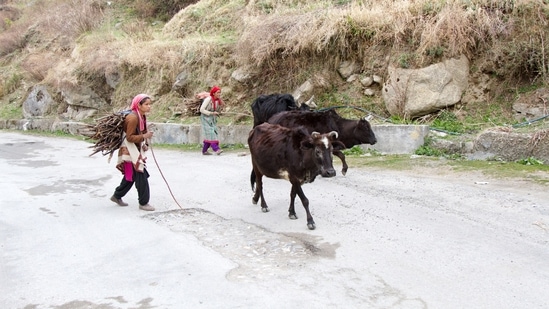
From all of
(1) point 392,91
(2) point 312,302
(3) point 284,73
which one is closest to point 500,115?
(1) point 392,91

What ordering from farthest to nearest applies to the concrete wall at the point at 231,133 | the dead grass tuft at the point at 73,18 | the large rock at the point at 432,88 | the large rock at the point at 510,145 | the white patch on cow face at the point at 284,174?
the dead grass tuft at the point at 73,18 < the large rock at the point at 432,88 < the concrete wall at the point at 231,133 < the large rock at the point at 510,145 < the white patch on cow face at the point at 284,174

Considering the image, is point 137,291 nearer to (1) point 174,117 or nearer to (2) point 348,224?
(2) point 348,224

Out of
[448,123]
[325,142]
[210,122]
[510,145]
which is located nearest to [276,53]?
[210,122]

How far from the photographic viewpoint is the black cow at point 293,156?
7.07 m

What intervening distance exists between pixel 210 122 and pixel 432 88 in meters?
5.68

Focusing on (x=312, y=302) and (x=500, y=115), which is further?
(x=500, y=115)

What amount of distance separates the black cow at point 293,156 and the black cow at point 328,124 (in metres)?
2.15

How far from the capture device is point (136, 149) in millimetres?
8242

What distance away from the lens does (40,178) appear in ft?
37.2

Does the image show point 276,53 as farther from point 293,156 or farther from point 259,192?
point 293,156

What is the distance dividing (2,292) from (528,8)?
40.2 feet

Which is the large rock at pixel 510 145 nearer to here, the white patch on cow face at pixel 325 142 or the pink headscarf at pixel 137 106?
the white patch on cow face at pixel 325 142

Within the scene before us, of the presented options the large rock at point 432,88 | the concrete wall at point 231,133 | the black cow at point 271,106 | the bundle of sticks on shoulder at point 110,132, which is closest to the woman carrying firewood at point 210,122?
the concrete wall at point 231,133

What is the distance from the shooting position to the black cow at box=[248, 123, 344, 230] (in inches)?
278
